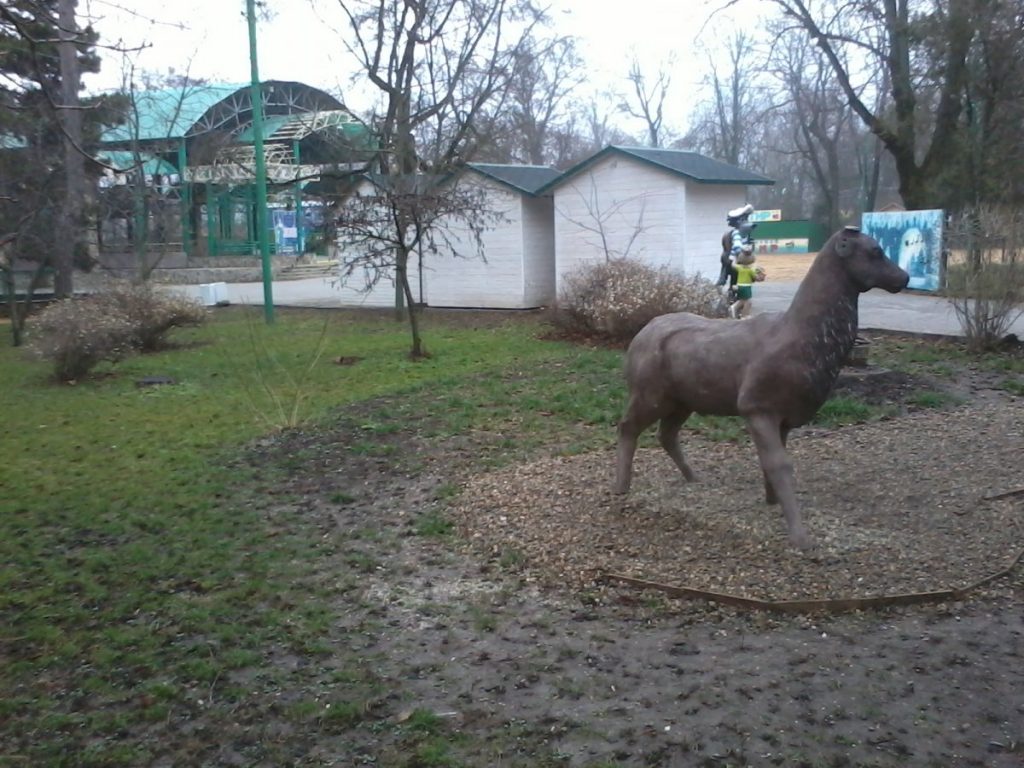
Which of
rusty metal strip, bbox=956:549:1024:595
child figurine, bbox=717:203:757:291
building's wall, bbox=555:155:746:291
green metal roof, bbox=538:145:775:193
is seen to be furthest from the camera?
building's wall, bbox=555:155:746:291

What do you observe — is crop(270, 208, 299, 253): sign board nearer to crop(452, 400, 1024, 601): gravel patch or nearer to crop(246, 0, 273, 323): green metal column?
crop(246, 0, 273, 323): green metal column

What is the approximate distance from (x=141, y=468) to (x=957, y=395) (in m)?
8.35

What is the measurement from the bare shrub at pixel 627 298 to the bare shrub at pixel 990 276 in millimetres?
3760

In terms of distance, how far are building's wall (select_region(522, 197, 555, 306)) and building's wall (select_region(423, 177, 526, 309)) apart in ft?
0.55

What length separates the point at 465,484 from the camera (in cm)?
781

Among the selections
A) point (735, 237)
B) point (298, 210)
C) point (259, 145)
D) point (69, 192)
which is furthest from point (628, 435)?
point (298, 210)

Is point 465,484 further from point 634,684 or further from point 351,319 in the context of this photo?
point 351,319

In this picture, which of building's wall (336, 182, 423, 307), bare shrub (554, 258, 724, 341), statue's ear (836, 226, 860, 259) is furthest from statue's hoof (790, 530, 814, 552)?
building's wall (336, 182, 423, 307)

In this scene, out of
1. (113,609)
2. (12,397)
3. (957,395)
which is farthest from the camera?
(12,397)

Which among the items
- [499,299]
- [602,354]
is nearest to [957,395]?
[602,354]

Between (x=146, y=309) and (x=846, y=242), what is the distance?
1394 centimetres

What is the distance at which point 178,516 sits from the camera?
715 cm

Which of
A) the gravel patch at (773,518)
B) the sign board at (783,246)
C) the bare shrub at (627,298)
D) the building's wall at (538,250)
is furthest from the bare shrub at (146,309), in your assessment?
the sign board at (783,246)

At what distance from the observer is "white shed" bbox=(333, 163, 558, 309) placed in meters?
22.1
